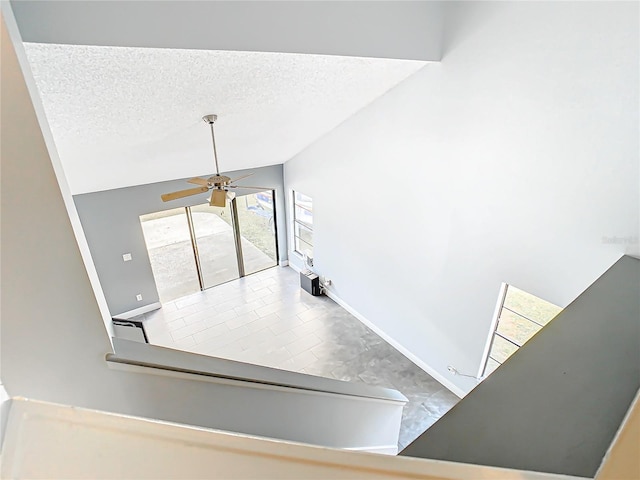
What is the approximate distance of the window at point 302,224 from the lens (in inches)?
281

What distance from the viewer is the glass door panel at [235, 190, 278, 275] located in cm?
753

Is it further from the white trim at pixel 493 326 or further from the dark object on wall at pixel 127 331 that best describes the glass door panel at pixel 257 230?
the white trim at pixel 493 326

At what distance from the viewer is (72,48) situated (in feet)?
6.30

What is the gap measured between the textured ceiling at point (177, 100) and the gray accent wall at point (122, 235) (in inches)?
18.6

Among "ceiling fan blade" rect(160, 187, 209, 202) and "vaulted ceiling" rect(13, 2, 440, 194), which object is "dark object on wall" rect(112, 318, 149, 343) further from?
"vaulted ceiling" rect(13, 2, 440, 194)

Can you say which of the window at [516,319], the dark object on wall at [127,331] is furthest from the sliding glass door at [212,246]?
the window at [516,319]

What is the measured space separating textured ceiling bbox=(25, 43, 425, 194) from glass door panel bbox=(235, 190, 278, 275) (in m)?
2.22

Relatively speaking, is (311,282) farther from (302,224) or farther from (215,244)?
(215,244)

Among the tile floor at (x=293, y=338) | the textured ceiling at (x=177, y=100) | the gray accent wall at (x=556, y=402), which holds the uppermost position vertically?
the textured ceiling at (x=177, y=100)

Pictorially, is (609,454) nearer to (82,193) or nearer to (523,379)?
(523,379)

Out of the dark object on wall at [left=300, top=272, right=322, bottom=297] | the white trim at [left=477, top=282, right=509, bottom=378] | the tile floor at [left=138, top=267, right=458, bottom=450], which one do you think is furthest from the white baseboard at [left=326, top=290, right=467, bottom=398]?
the white trim at [left=477, top=282, right=509, bottom=378]

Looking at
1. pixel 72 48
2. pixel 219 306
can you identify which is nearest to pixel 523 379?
pixel 72 48

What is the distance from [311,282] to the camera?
689 cm

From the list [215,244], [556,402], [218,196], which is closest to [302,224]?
[215,244]
